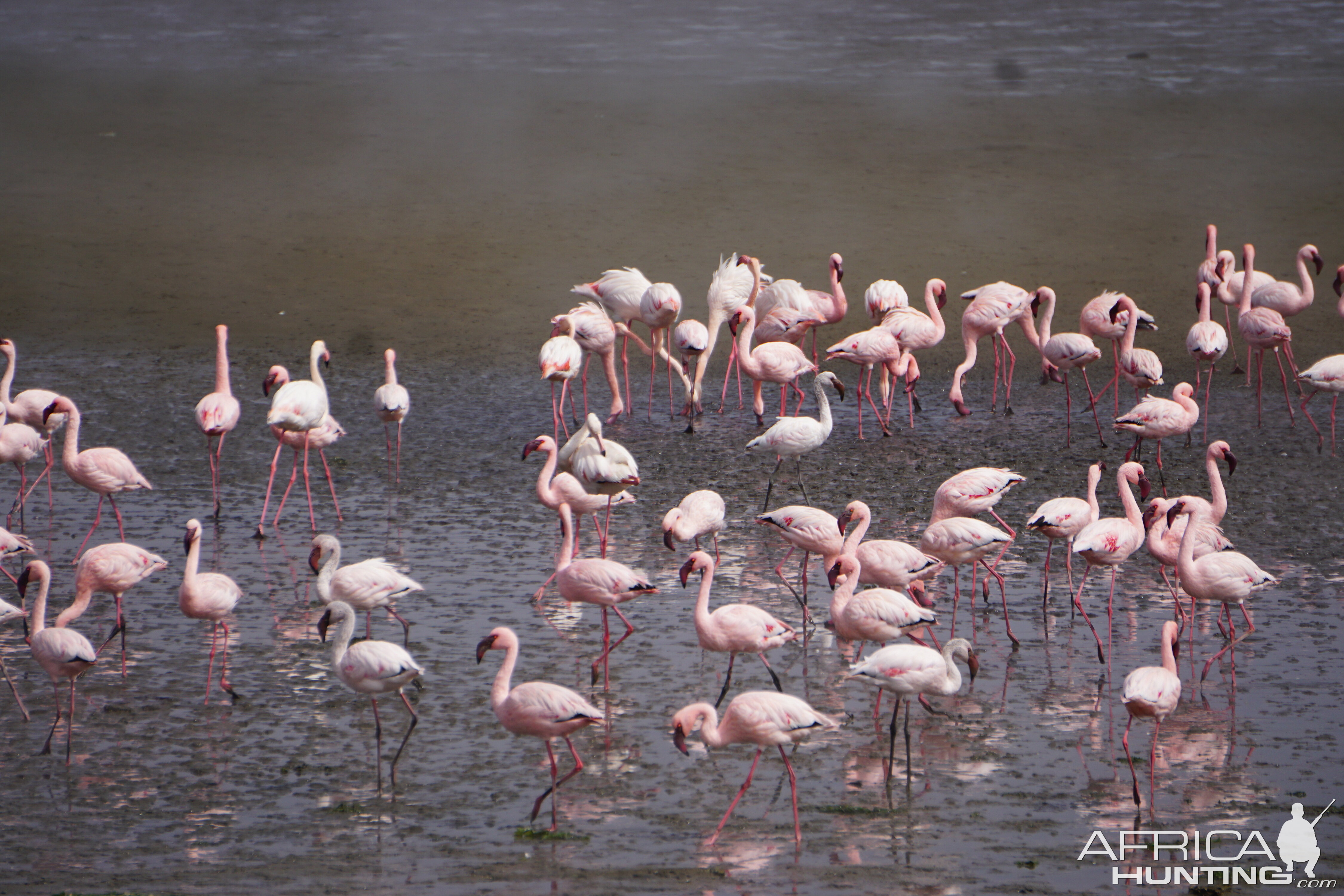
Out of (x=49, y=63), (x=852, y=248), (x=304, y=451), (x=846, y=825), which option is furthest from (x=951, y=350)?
(x=49, y=63)

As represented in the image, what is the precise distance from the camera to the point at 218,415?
8.55 metres

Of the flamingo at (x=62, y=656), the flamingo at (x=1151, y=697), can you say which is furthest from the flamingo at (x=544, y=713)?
the flamingo at (x=1151, y=697)

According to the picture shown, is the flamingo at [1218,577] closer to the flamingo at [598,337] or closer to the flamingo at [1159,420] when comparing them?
the flamingo at [1159,420]

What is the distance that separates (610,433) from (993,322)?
284cm

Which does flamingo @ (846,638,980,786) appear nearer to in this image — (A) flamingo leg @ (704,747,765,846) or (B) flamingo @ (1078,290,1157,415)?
(A) flamingo leg @ (704,747,765,846)

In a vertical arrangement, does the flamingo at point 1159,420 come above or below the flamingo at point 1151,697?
above

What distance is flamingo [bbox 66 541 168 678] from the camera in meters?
6.36

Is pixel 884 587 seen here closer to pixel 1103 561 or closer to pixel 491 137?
pixel 1103 561

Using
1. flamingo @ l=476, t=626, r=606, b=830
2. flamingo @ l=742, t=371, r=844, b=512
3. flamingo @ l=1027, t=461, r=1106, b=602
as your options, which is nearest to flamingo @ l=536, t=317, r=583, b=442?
flamingo @ l=742, t=371, r=844, b=512

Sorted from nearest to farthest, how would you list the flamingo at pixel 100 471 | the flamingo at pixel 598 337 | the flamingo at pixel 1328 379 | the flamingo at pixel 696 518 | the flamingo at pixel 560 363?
the flamingo at pixel 696 518, the flamingo at pixel 100 471, the flamingo at pixel 1328 379, the flamingo at pixel 560 363, the flamingo at pixel 598 337

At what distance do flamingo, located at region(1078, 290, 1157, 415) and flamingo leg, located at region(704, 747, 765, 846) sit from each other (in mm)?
5754

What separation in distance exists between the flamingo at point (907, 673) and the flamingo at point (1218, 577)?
4.30 ft

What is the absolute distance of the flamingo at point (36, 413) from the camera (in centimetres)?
859

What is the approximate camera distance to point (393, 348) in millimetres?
12555
